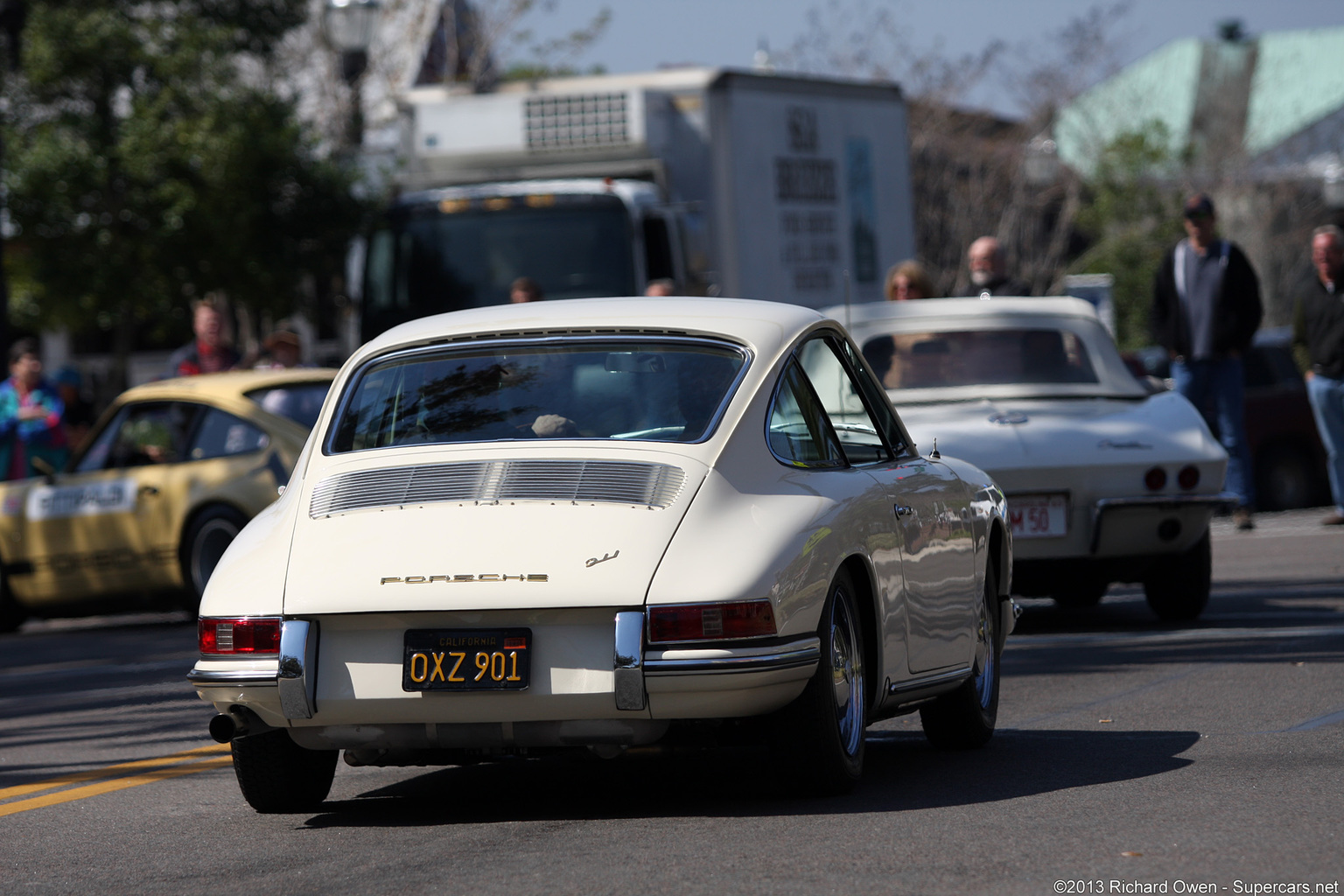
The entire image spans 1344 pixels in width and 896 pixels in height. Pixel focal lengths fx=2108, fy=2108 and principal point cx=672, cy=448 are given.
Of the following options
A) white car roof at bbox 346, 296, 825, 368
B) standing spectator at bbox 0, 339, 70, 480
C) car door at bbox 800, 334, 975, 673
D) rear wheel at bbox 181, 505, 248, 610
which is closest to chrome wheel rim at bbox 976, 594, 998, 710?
car door at bbox 800, 334, 975, 673

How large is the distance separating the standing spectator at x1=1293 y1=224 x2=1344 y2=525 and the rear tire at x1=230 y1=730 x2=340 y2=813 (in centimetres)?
1169

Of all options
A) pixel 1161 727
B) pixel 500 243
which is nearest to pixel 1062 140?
pixel 500 243

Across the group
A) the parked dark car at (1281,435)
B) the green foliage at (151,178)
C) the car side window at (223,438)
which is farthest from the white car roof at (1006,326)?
the green foliage at (151,178)

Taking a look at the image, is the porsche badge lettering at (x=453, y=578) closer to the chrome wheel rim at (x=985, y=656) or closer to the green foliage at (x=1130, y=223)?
the chrome wheel rim at (x=985, y=656)

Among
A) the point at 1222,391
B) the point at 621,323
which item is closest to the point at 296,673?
the point at 621,323

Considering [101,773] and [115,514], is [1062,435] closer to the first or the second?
[101,773]

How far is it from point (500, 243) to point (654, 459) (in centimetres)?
1208

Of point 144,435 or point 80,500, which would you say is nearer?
point 80,500

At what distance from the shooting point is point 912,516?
653cm

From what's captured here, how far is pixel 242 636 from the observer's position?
5.58 m

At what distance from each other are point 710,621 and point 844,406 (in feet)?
6.51

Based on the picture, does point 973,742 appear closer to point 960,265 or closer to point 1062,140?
point 960,265

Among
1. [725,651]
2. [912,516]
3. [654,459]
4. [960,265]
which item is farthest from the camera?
[960,265]

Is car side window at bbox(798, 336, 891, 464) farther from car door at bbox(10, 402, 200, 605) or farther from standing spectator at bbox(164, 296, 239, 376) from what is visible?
standing spectator at bbox(164, 296, 239, 376)
